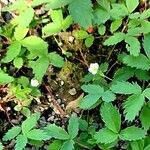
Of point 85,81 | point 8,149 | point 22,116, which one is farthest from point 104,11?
point 8,149

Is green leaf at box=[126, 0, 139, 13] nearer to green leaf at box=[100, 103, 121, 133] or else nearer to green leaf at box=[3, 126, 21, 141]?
green leaf at box=[100, 103, 121, 133]

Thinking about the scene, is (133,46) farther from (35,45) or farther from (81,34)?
(35,45)

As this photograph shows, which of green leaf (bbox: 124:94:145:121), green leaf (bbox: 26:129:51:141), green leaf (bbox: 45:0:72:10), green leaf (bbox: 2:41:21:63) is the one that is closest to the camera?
green leaf (bbox: 124:94:145:121)

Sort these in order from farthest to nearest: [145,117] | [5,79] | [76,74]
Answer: [76,74] → [5,79] → [145,117]

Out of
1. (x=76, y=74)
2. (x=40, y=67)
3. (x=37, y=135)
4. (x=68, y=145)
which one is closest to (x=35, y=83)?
(x=40, y=67)

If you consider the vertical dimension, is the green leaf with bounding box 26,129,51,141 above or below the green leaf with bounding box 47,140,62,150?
above

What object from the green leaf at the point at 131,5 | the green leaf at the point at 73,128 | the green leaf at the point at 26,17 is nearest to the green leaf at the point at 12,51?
the green leaf at the point at 26,17

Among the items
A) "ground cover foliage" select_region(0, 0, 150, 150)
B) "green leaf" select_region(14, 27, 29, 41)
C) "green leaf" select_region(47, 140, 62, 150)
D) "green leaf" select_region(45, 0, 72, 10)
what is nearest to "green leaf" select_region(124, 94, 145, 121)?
"ground cover foliage" select_region(0, 0, 150, 150)
